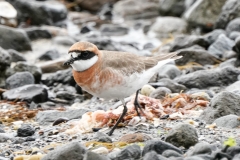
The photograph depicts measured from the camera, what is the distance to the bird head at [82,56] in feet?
22.5

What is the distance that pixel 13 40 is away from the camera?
15.0m

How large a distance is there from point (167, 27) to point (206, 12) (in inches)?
67.1

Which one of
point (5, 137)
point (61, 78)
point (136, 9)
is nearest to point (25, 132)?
point (5, 137)

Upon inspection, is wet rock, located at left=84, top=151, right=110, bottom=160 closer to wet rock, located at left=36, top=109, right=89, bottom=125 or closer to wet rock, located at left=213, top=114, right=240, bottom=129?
wet rock, located at left=213, top=114, right=240, bottom=129

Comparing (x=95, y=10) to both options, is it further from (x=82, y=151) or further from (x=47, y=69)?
(x=82, y=151)

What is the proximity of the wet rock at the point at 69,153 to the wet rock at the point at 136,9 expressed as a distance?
16.2m

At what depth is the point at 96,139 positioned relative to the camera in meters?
6.74

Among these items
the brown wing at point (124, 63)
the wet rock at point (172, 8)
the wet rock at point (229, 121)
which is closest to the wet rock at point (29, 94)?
the brown wing at point (124, 63)

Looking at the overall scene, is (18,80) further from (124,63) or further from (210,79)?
(124,63)

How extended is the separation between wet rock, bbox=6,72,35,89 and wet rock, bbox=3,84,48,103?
25.8 inches

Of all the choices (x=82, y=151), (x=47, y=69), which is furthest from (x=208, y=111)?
(x=47, y=69)

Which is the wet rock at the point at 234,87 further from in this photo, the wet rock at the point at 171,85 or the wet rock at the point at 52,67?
the wet rock at the point at 52,67

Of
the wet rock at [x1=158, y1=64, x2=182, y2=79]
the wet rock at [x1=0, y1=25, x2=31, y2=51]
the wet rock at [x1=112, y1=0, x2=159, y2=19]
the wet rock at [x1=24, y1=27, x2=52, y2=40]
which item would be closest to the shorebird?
the wet rock at [x1=158, y1=64, x2=182, y2=79]

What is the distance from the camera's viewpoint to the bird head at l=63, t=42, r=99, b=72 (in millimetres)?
6852
